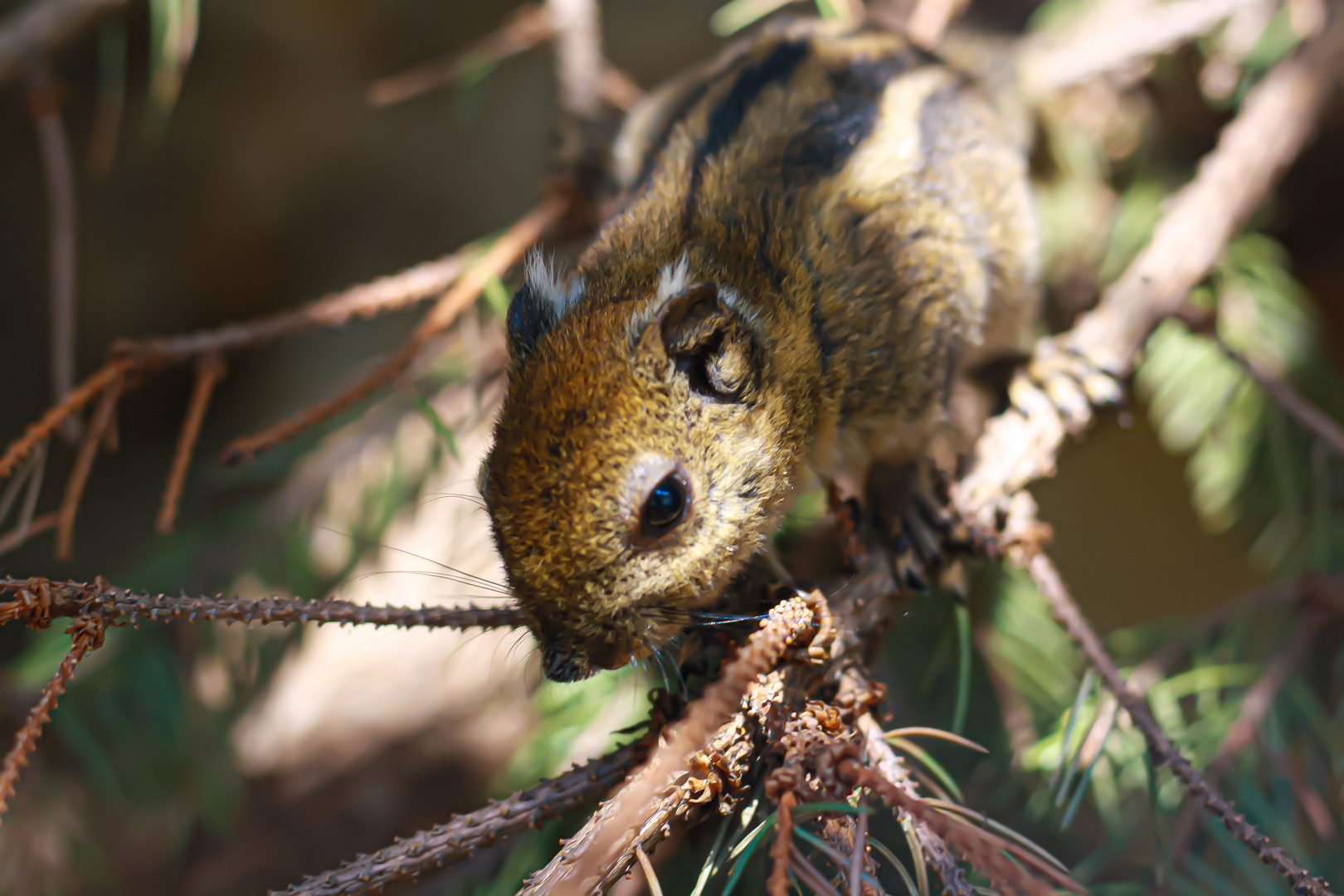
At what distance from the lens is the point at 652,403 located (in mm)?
948

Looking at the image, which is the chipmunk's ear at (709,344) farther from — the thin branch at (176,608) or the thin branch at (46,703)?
the thin branch at (46,703)

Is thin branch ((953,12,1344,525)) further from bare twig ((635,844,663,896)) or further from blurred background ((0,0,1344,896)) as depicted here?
bare twig ((635,844,663,896))

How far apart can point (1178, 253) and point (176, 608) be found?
1533 millimetres

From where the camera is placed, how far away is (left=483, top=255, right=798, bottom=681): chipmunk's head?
888mm

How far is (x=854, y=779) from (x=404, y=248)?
3.00m

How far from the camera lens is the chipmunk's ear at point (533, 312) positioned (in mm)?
1039

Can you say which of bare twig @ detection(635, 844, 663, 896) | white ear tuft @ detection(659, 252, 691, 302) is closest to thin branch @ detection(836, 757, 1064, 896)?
bare twig @ detection(635, 844, 663, 896)

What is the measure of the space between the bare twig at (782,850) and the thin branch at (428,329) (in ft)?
2.48

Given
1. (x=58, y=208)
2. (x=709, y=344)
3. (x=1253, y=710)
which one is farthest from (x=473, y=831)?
(x=1253, y=710)

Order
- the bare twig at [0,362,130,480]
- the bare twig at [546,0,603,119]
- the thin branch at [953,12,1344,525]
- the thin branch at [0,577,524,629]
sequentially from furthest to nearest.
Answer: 1. the bare twig at [546,0,603,119]
2. the thin branch at [953,12,1344,525]
3. the bare twig at [0,362,130,480]
4. the thin branch at [0,577,524,629]

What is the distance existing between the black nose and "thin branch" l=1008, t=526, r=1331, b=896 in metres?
0.59

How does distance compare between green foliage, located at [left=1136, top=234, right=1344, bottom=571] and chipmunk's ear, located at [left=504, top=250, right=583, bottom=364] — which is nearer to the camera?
chipmunk's ear, located at [left=504, top=250, right=583, bottom=364]

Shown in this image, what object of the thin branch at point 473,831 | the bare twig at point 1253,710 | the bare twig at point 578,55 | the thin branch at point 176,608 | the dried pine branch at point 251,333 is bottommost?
the bare twig at point 1253,710

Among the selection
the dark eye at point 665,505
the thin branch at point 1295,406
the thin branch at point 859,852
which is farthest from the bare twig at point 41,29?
the thin branch at point 1295,406
